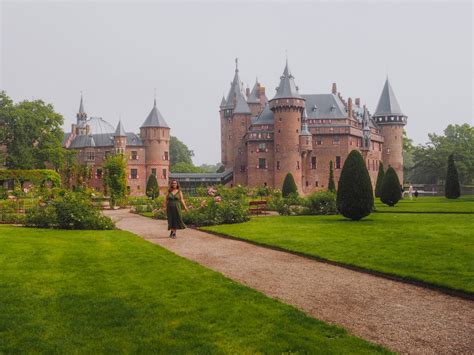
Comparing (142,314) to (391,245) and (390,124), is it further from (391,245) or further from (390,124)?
(390,124)

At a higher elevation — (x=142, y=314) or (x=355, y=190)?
(x=355, y=190)

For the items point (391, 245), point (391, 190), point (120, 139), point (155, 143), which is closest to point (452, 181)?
point (391, 190)

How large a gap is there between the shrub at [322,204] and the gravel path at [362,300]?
1393 centimetres

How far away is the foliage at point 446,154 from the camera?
62.3 m

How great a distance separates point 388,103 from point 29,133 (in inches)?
1982

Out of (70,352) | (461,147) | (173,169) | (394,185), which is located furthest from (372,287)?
(173,169)

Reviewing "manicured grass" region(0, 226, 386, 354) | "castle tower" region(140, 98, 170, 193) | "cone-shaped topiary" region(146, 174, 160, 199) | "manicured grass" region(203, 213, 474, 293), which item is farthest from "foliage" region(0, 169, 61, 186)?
"manicured grass" region(0, 226, 386, 354)

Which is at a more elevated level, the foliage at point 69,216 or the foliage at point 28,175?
the foliage at point 28,175

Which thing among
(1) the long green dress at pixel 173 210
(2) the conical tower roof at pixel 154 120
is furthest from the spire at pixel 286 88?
(1) the long green dress at pixel 173 210

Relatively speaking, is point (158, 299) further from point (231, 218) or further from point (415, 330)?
point (231, 218)

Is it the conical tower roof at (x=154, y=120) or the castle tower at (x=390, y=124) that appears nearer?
the conical tower roof at (x=154, y=120)

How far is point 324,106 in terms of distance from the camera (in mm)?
62562

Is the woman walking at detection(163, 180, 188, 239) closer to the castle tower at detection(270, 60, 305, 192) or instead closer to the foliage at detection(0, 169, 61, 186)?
the foliage at detection(0, 169, 61, 186)

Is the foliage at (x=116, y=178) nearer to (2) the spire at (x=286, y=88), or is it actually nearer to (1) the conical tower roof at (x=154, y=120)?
(2) the spire at (x=286, y=88)
